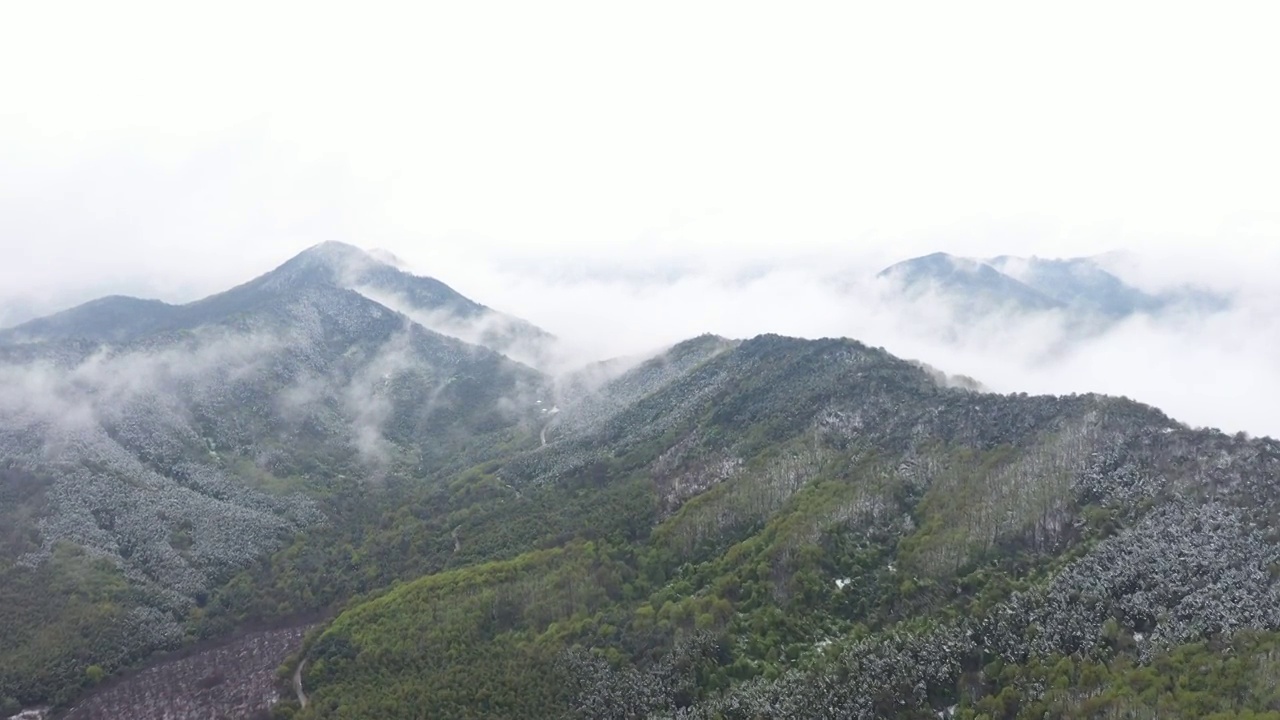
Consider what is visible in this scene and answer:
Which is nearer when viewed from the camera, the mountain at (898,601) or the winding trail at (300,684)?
the mountain at (898,601)

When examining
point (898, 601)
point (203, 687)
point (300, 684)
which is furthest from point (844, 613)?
point (203, 687)

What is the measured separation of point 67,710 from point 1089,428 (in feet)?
774

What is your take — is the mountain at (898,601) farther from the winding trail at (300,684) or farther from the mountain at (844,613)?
the winding trail at (300,684)

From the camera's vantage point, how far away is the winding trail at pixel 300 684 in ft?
525

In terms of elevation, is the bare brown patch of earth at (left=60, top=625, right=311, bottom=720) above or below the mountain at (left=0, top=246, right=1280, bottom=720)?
below

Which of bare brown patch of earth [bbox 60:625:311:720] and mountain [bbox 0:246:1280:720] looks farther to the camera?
bare brown patch of earth [bbox 60:625:311:720]

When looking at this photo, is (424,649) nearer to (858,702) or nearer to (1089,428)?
(858,702)

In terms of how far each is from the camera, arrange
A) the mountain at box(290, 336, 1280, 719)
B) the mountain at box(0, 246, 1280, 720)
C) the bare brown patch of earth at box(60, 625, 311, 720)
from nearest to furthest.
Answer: the mountain at box(0, 246, 1280, 720) → the mountain at box(290, 336, 1280, 719) → the bare brown patch of earth at box(60, 625, 311, 720)

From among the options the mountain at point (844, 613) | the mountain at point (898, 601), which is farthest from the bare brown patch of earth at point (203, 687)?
the mountain at point (898, 601)

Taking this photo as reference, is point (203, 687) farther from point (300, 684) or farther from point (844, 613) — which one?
point (844, 613)

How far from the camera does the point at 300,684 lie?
166m

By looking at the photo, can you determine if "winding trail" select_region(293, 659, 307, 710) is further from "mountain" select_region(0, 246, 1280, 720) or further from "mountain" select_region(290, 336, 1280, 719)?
"mountain" select_region(290, 336, 1280, 719)

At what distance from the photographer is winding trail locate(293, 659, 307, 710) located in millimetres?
160000

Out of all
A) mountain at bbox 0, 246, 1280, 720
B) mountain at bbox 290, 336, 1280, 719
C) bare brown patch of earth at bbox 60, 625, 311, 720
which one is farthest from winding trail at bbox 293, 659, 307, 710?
bare brown patch of earth at bbox 60, 625, 311, 720
